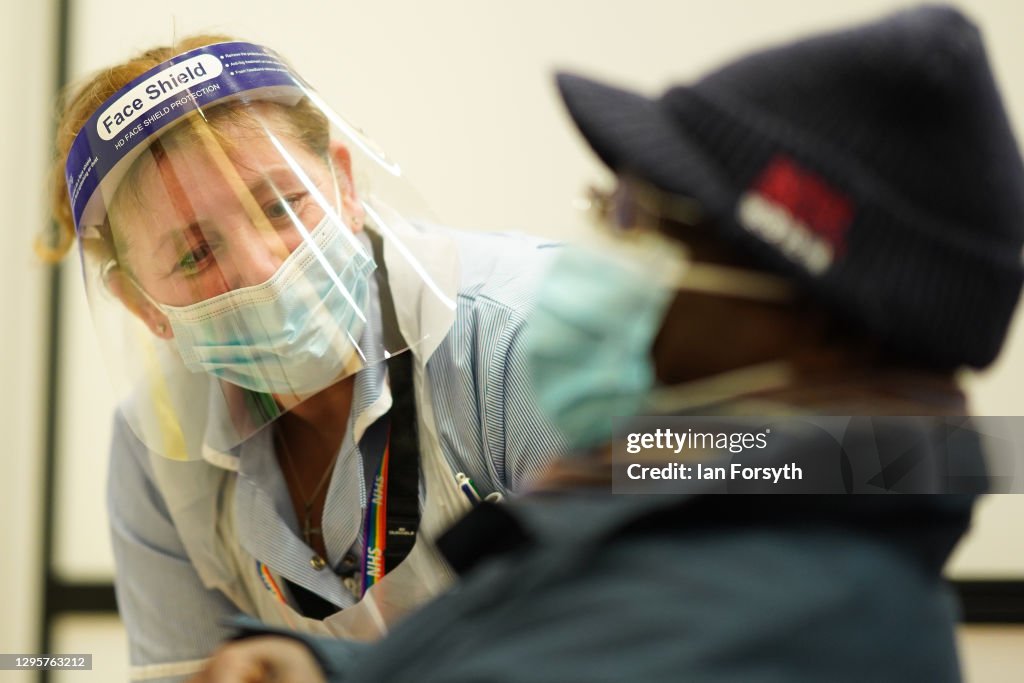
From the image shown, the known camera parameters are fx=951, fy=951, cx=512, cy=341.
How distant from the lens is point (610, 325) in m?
0.72

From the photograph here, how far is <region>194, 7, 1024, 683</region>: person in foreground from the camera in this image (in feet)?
1.79

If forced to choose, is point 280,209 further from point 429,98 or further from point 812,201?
point 429,98

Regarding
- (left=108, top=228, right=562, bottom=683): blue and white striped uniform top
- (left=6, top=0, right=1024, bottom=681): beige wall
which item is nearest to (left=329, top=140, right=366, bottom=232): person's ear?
(left=108, top=228, right=562, bottom=683): blue and white striped uniform top

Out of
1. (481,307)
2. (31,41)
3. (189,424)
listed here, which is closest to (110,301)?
(189,424)

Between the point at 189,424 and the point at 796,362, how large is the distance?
86 cm

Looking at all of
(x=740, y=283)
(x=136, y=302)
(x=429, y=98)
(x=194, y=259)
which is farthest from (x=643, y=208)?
(x=429, y=98)

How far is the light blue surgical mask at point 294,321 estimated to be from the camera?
Answer: 42.7 inches

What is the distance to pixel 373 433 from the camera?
3.79 ft

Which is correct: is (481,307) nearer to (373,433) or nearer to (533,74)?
(373,433)

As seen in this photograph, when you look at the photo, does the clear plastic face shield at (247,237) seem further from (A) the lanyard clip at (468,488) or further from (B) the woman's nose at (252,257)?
(A) the lanyard clip at (468,488)

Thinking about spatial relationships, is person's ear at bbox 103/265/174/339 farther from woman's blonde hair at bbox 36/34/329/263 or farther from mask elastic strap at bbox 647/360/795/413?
mask elastic strap at bbox 647/360/795/413

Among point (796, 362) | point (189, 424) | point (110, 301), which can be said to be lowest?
point (189, 424)

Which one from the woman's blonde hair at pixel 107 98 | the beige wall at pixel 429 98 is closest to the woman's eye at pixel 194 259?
the woman's blonde hair at pixel 107 98

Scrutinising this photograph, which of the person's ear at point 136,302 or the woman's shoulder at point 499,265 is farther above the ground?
the woman's shoulder at point 499,265
